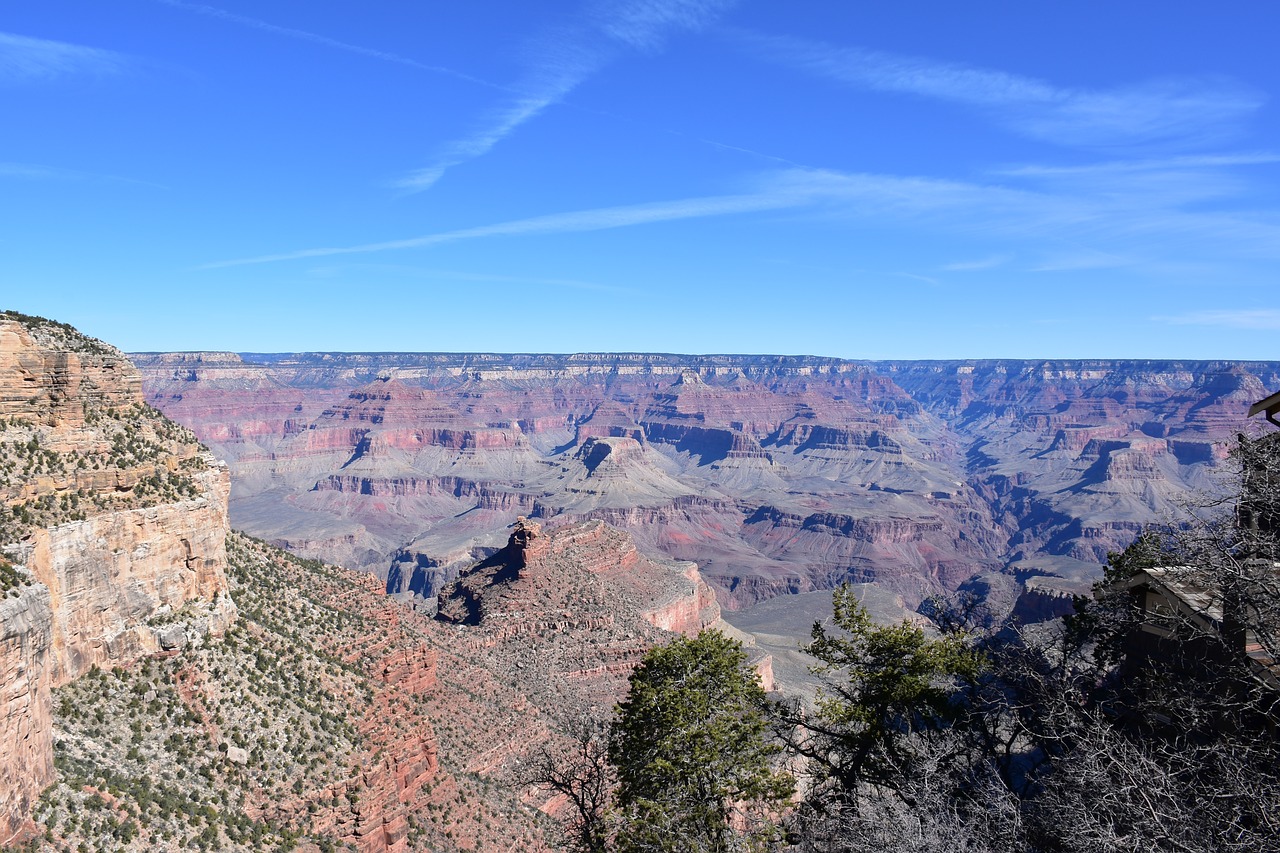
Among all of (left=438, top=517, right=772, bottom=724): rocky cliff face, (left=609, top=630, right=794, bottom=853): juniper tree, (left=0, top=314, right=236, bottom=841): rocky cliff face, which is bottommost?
(left=438, top=517, right=772, bottom=724): rocky cliff face

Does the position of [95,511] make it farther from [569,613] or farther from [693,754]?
[569,613]

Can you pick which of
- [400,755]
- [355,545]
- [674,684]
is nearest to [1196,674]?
[674,684]

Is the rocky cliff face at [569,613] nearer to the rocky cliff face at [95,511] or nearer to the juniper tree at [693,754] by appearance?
the rocky cliff face at [95,511]

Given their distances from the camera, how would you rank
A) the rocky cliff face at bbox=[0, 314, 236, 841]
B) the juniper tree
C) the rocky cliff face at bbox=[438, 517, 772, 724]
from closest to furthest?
1. the juniper tree
2. the rocky cliff face at bbox=[0, 314, 236, 841]
3. the rocky cliff face at bbox=[438, 517, 772, 724]

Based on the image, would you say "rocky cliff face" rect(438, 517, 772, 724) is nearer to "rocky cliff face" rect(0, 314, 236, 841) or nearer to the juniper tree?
"rocky cliff face" rect(0, 314, 236, 841)

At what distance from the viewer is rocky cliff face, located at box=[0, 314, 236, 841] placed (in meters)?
21.4

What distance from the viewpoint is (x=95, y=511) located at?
23.2 meters

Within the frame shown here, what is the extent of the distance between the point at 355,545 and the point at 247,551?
15899 centimetres

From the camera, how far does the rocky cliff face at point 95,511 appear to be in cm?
2139

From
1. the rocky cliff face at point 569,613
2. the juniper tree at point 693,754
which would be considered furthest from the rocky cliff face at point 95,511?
the rocky cliff face at point 569,613

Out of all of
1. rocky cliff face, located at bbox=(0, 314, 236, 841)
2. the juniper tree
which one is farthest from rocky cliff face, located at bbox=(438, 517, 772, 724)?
the juniper tree

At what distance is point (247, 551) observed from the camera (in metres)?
32.9

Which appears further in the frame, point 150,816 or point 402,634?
point 402,634

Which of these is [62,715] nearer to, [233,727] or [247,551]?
[233,727]
